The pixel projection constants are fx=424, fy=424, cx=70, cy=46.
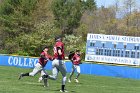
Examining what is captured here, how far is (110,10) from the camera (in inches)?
3499

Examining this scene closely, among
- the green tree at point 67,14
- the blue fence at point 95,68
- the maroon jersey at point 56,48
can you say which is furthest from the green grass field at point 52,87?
the green tree at point 67,14

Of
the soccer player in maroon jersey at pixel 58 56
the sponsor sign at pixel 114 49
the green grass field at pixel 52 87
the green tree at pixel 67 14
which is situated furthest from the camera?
the green tree at pixel 67 14

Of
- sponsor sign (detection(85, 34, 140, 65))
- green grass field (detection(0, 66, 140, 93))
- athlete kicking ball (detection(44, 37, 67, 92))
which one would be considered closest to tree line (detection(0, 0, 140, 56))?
sponsor sign (detection(85, 34, 140, 65))

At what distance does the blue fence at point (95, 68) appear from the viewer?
1505 inches

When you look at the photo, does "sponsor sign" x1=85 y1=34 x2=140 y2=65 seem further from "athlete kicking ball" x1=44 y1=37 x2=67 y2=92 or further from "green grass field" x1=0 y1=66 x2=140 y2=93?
"athlete kicking ball" x1=44 y1=37 x2=67 y2=92

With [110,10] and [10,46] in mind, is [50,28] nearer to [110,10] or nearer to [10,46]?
[10,46]

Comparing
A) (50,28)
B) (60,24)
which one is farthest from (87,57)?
(60,24)

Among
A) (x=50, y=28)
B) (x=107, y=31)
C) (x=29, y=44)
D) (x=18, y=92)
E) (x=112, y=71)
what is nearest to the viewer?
(x=18, y=92)

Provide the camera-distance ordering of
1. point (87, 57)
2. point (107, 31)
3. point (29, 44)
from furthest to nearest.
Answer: point (107, 31) → point (29, 44) → point (87, 57)

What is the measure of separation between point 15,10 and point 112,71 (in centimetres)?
2849

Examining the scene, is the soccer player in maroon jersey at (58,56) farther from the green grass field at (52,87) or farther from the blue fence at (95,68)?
the blue fence at (95,68)

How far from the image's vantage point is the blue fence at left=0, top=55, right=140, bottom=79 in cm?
3823

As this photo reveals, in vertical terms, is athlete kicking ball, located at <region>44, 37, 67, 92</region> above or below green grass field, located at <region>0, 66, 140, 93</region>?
above

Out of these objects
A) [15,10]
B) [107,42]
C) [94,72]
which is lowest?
[94,72]
